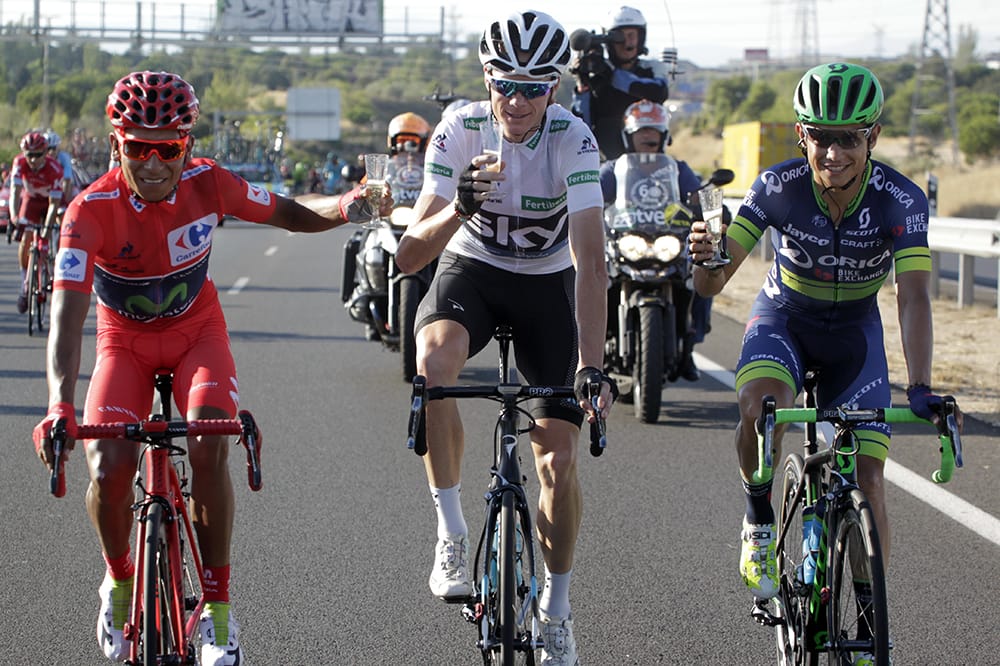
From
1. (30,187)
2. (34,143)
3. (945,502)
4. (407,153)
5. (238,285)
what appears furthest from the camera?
(238,285)

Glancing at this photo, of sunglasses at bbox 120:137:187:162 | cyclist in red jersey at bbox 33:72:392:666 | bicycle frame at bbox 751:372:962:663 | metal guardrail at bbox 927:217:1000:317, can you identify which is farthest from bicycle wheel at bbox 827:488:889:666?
metal guardrail at bbox 927:217:1000:317

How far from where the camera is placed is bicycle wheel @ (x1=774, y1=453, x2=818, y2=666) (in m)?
4.88

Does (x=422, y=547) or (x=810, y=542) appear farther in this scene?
(x=422, y=547)

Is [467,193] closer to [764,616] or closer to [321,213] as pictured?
[321,213]

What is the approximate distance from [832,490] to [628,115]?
6.39 metres

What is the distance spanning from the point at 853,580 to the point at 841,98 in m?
1.67

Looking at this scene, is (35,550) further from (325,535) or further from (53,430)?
(53,430)

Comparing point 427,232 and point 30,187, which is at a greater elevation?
point 30,187

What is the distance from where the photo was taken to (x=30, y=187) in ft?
50.1

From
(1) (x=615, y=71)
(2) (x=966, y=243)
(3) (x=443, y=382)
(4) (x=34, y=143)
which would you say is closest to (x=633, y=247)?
(1) (x=615, y=71)

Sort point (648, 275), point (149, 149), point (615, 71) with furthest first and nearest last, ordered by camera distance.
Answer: point (615, 71) < point (648, 275) < point (149, 149)

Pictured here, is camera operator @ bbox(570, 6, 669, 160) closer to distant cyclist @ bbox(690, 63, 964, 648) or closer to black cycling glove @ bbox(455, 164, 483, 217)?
distant cyclist @ bbox(690, 63, 964, 648)

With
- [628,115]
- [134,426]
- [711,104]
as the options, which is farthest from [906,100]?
[134,426]

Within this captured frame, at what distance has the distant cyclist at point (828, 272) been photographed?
511 centimetres
